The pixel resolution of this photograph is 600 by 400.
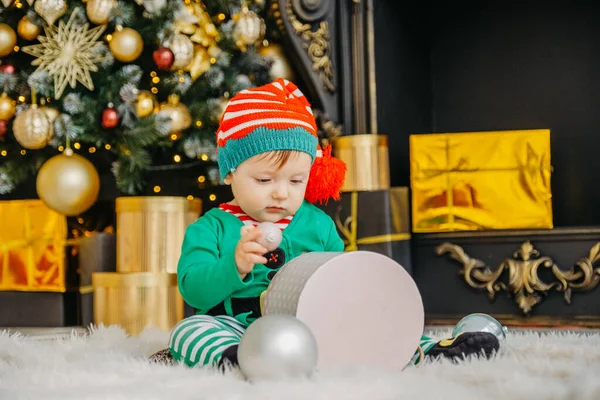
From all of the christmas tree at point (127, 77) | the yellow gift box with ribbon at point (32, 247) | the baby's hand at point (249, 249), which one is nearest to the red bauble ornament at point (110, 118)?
the christmas tree at point (127, 77)

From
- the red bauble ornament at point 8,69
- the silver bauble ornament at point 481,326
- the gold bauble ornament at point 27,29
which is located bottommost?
the silver bauble ornament at point 481,326

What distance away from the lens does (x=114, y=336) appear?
1493 mm

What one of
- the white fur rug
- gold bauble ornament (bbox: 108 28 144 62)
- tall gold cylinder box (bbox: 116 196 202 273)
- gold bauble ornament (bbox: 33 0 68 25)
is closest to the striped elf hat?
the white fur rug

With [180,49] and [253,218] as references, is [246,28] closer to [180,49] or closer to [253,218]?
[180,49]

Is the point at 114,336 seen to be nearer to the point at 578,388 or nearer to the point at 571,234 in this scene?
the point at 578,388

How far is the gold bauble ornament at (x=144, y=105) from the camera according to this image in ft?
6.53

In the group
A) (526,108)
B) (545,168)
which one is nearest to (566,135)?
(526,108)

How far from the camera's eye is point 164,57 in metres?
1.98

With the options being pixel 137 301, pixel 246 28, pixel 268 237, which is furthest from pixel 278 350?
pixel 246 28

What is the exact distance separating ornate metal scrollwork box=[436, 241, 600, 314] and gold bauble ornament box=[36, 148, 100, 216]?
2.98 feet

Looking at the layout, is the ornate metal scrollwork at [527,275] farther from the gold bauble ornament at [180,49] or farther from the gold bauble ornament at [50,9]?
the gold bauble ornament at [50,9]

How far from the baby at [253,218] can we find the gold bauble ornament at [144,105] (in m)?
0.75

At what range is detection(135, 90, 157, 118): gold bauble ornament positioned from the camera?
6.53 ft

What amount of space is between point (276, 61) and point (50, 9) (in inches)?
22.3
